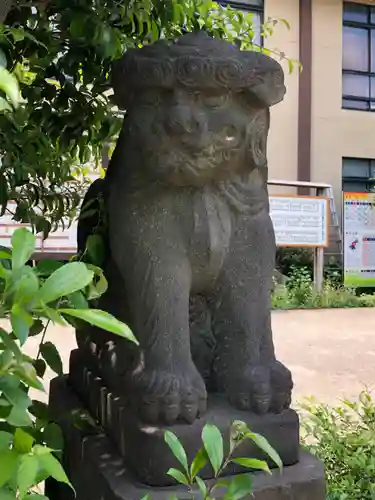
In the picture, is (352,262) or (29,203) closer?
(29,203)

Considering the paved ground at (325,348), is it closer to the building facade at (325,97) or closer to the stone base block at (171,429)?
the stone base block at (171,429)

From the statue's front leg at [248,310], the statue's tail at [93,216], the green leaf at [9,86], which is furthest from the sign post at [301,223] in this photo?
the green leaf at [9,86]

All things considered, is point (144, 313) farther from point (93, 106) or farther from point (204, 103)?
point (93, 106)

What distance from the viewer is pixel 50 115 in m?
1.26

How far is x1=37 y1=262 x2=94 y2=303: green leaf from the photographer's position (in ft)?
1.31

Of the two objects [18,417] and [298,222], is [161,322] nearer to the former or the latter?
[18,417]

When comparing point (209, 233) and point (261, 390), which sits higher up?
point (209, 233)

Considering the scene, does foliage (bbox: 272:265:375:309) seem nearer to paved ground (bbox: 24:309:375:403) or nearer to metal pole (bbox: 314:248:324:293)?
metal pole (bbox: 314:248:324:293)

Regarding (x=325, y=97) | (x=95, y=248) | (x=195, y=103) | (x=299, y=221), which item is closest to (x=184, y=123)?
(x=195, y=103)

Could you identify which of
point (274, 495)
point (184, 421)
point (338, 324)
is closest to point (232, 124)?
point (184, 421)

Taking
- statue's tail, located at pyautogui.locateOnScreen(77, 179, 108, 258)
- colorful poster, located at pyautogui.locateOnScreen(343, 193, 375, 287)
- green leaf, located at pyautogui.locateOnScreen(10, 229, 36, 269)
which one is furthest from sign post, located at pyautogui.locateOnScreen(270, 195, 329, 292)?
green leaf, located at pyautogui.locateOnScreen(10, 229, 36, 269)

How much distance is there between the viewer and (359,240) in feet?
21.3

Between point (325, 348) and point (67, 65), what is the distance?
306cm

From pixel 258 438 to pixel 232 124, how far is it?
474 mm
